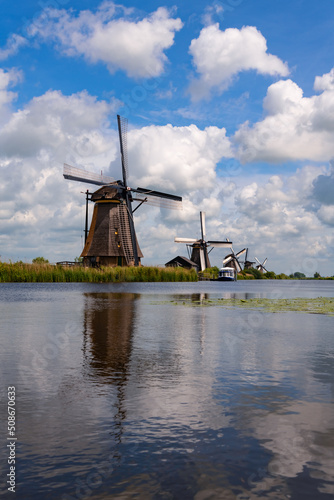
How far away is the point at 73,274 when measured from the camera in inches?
1861

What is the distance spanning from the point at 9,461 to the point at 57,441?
0.55 metres

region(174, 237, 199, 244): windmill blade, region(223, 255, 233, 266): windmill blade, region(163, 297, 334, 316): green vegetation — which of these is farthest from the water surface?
region(223, 255, 233, 266): windmill blade

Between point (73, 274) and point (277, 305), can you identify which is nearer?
point (277, 305)

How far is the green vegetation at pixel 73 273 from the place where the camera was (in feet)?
147

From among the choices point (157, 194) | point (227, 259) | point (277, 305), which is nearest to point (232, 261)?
point (227, 259)

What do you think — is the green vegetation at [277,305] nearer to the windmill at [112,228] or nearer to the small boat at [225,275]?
the windmill at [112,228]

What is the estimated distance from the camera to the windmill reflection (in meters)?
6.11

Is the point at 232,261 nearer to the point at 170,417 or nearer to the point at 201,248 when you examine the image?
the point at 201,248

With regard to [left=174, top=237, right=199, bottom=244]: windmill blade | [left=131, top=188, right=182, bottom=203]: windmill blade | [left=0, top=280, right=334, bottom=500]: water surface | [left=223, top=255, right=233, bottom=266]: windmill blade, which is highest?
[left=131, top=188, right=182, bottom=203]: windmill blade

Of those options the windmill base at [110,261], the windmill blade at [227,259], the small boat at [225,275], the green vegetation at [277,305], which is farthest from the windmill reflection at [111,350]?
the windmill blade at [227,259]

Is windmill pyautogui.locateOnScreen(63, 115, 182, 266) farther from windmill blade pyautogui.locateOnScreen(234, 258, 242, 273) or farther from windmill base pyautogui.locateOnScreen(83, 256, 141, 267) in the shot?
windmill blade pyautogui.locateOnScreen(234, 258, 242, 273)

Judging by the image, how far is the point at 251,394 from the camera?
20.4 feet

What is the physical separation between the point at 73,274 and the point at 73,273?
126 mm

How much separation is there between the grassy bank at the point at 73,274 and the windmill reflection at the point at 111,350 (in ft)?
97.7
